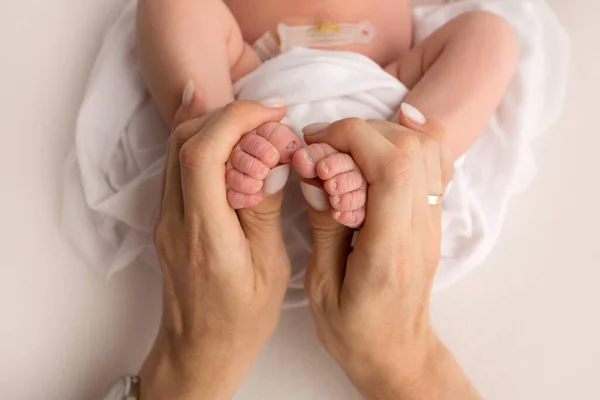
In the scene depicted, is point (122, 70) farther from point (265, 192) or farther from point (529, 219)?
point (529, 219)

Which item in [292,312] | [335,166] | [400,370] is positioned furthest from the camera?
[292,312]

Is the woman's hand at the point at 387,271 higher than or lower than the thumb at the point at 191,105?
lower

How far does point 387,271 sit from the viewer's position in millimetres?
717

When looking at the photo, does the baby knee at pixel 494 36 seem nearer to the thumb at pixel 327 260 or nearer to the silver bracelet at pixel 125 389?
the thumb at pixel 327 260

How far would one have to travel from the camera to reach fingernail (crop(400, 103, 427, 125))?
2.58 ft

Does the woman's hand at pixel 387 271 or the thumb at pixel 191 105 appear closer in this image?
the woman's hand at pixel 387 271

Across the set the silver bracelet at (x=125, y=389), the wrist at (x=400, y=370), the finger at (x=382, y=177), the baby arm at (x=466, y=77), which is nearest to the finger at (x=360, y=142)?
the finger at (x=382, y=177)

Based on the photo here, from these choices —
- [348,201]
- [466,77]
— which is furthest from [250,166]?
[466,77]

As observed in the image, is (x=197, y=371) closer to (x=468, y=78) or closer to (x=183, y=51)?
(x=183, y=51)

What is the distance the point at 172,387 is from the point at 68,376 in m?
0.17

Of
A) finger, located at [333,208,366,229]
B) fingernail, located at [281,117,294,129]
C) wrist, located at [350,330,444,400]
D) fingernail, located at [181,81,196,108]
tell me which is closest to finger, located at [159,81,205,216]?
fingernail, located at [181,81,196,108]

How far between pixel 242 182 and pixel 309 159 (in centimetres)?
8

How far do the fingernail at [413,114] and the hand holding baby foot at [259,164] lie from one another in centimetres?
16

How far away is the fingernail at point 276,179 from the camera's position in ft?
2.31
